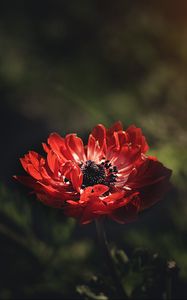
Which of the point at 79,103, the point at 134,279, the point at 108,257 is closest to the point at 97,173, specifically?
the point at 108,257

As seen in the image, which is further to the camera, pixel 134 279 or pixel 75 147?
pixel 134 279

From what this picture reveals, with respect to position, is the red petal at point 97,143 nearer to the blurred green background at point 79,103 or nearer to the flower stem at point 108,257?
the flower stem at point 108,257

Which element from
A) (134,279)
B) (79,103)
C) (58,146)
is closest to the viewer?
(58,146)

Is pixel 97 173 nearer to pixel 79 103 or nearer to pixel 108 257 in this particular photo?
pixel 108 257

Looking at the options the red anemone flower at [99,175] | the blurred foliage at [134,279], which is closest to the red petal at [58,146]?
the red anemone flower at [99,175]

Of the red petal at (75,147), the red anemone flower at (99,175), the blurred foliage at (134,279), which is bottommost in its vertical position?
the blurred foliage at (134,279)

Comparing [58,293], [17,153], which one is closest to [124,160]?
[58,293]

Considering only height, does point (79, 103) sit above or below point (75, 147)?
above
